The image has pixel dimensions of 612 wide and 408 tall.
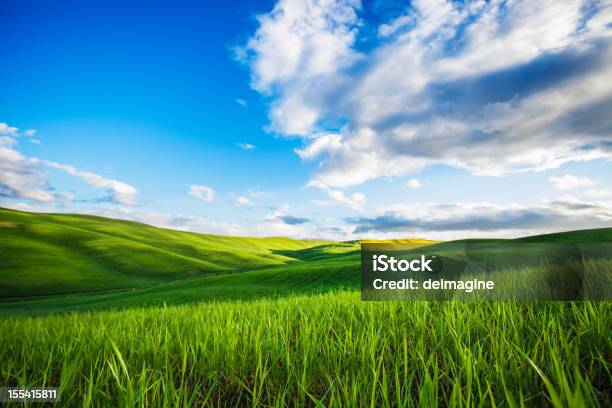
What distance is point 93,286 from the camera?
45.8 meters

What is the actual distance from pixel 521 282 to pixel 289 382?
375 cm

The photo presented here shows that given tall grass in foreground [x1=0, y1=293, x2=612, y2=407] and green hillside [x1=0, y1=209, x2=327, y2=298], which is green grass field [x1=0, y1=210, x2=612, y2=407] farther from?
green hillside [x1=0, y1=209, x2=327, y2=298]

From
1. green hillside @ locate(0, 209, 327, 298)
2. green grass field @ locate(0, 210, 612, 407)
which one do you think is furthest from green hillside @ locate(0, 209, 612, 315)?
green grass field @ locate(0, 210, 612, 407)

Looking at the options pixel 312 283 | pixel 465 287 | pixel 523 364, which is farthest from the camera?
pixel 312 283

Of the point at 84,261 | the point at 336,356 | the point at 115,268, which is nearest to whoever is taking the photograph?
the point at 336,356

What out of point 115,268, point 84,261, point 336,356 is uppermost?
point 336,356

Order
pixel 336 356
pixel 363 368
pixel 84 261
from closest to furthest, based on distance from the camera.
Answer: pixel 363 368, pixel 336 356, pixel 84 261

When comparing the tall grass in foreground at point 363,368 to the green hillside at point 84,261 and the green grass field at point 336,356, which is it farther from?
the green hillside at point 84,261

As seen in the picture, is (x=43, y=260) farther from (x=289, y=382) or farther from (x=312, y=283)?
(x=289, y=382)

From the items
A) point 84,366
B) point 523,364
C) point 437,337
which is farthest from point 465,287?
point 84,366

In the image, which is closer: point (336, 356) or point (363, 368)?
point (363, 368)

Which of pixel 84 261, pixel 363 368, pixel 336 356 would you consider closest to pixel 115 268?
pixel 84 261

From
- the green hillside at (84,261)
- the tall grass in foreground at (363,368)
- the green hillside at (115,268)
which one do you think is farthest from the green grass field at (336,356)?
the green hillside at (84,261)

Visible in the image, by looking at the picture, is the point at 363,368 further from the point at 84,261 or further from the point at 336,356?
the point at 84,261
